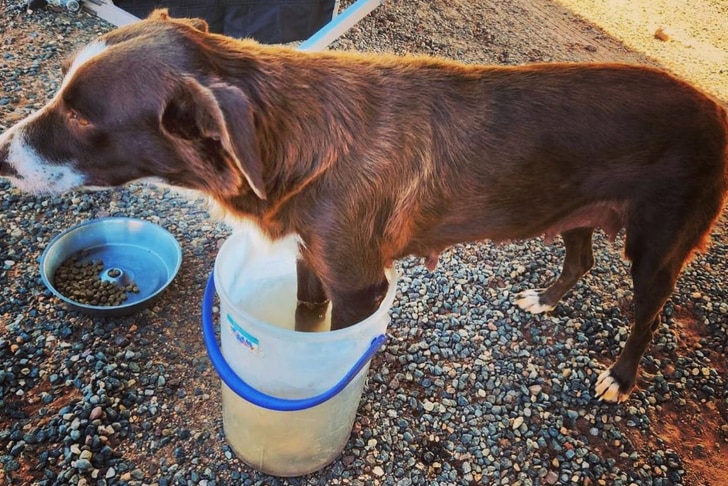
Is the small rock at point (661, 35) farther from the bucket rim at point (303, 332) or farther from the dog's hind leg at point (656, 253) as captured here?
the bucket rim at point (303, 332)

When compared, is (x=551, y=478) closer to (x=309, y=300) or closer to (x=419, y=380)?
(x=419, y=380)

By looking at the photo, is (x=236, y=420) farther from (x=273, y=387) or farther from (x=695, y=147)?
(x=695, y=147)

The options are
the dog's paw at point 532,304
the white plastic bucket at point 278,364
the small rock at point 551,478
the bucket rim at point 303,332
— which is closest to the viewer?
the bucket rim at point 303,332

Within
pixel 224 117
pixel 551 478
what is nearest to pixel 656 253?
pixel 551 478

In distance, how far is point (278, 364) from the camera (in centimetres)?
239

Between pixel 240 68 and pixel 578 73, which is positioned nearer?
pixel 240 68

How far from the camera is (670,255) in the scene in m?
2.89

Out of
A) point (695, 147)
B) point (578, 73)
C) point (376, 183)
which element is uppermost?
point (578, 73)

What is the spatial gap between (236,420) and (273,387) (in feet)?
1.31

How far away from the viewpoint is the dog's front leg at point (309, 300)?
9.09ft

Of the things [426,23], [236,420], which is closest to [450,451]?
[236,420]

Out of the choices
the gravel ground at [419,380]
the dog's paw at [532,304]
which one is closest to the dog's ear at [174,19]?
the gravel ground at [419,380]

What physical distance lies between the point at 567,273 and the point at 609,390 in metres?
0.69

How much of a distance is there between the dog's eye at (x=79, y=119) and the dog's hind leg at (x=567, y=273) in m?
2.49
